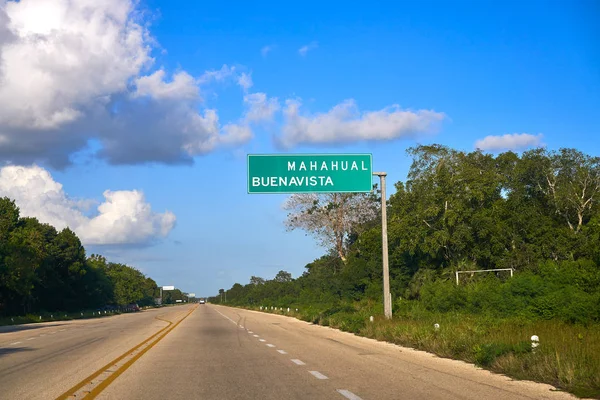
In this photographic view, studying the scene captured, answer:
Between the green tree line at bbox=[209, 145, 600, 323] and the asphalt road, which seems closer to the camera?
the asphalt road

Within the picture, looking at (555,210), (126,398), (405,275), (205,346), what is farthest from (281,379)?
(555,210)

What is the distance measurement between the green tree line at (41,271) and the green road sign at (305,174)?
150 ft

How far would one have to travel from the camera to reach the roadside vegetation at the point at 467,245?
101 feet

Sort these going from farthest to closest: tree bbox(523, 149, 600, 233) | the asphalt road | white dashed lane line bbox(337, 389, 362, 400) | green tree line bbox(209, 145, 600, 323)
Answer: tree bbox(523, 149, 600, 233), green tree line bbox(209, 145, 600, 323), the asphalt road, white dashed lane line bbox(337, 389, 362, 400)

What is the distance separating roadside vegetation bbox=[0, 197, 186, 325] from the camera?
67688 mm

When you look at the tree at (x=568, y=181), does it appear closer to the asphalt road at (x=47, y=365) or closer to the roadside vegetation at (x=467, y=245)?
the roadside vegetation at (x=467, y=245)

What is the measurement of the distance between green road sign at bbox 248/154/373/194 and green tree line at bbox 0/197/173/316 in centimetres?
4562

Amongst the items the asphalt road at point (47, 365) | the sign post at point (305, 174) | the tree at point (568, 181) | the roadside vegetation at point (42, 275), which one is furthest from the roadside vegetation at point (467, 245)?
the roadside vegetation at point (42, 275)

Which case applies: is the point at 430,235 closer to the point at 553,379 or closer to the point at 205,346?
the point at 205,346

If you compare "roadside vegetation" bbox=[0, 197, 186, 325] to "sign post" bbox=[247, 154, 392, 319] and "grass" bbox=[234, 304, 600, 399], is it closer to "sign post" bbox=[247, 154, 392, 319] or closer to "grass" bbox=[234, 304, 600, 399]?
"sign post" bbox=[247, 154, 392, 319]

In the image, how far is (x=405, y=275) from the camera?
61188 mm

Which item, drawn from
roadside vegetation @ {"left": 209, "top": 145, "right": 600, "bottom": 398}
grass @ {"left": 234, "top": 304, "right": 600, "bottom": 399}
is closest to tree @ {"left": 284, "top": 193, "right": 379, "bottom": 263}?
roadside vegetation @ {"left": 209, "top": 145, "right": 600, "bottom": 398}

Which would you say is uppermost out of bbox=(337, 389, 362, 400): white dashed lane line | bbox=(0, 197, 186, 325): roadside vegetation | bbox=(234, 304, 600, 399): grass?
bbox=(0, 197, 186, 325): roadside vegetation

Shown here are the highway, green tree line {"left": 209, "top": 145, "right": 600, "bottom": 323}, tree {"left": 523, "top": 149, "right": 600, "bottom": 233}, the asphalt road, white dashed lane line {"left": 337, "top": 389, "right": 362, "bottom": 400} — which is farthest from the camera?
tree {"left": 523, "top": 149, "right": 600, "bottom": 233}
